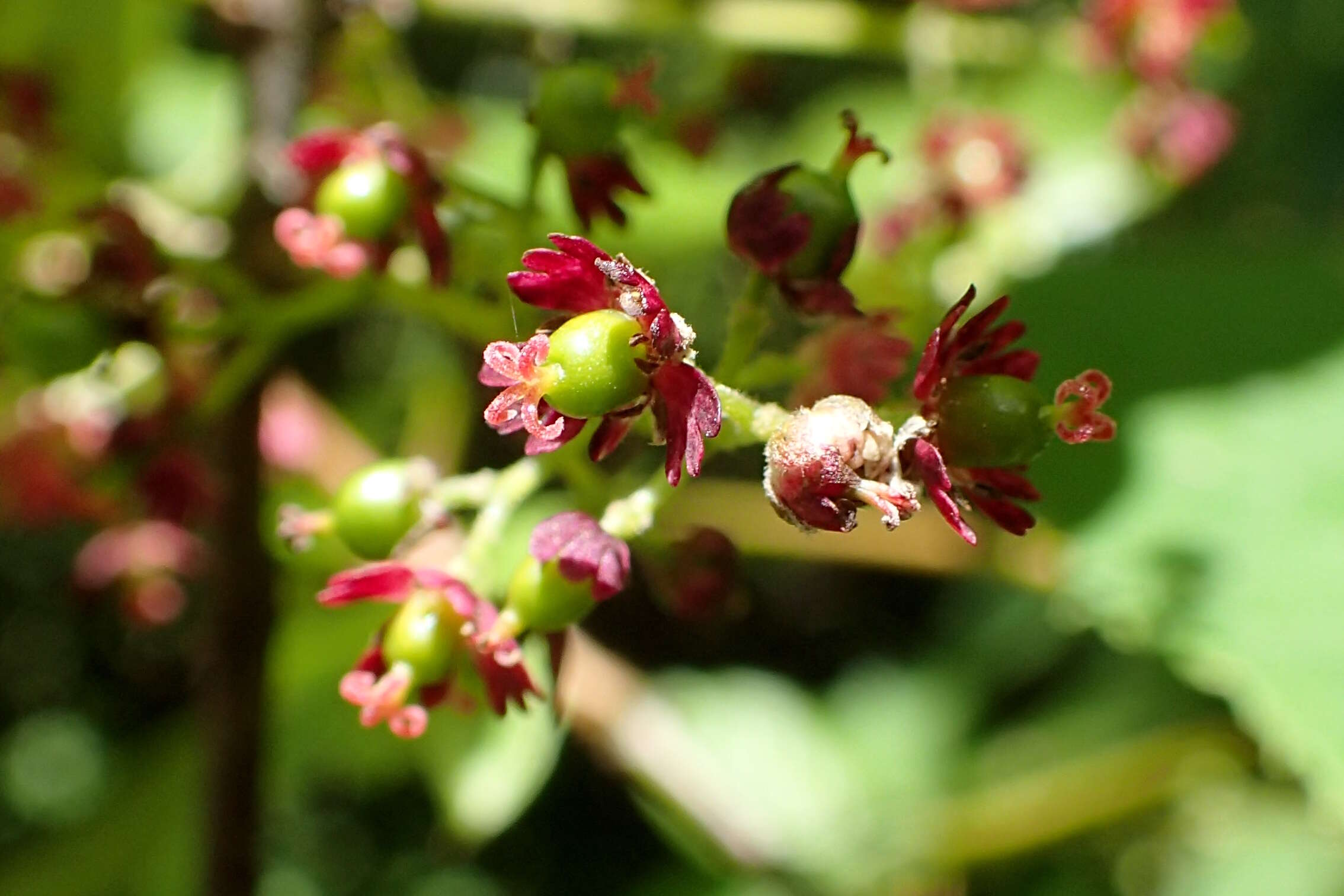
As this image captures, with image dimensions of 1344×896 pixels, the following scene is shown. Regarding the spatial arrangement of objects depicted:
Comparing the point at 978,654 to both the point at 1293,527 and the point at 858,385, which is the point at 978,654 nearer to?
the point at 1293,527

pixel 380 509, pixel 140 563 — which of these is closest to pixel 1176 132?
pixel 380 509

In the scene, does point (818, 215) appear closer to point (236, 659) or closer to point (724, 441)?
point (724, 441)

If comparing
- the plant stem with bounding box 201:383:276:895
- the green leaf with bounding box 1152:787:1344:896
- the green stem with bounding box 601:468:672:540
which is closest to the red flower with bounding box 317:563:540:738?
the green stem with bounding box 601:468:672:540

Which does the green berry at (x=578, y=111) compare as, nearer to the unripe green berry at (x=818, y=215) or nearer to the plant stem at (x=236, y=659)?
the unripe green berry at (x=818, y=215)

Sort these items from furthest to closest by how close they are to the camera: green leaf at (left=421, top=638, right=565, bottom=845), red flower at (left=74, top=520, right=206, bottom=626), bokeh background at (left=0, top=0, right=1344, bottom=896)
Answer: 1. red flower at (left=74, top=520, right=206, bottom=626)
2. green leaf at (left=421, top=638, right=565, bottom=845)
3. bokeh background at (left=0, top=0, right=1344, bottom=896)

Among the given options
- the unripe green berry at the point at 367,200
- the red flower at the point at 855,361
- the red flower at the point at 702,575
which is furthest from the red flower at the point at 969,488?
the unripe green berry at the point at 367,200

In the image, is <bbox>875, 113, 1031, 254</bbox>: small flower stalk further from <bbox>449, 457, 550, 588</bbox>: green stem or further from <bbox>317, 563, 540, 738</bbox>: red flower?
<bbox>317, 563, 540, 738</bbox>: red flower
